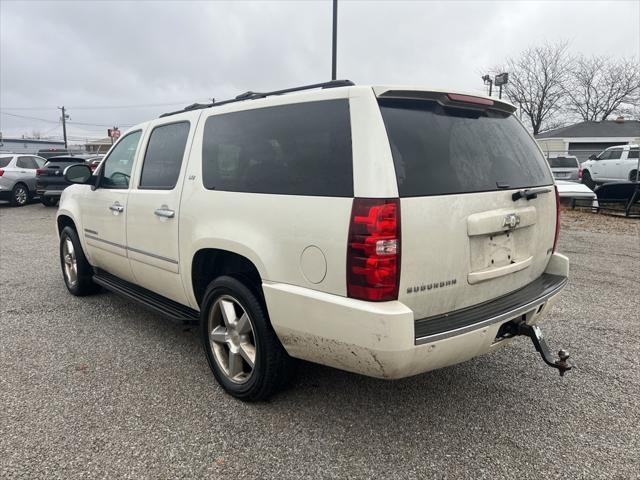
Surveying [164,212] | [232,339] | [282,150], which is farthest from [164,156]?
[232,339]

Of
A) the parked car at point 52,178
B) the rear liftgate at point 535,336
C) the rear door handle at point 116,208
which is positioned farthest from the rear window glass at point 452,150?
the parked car at point 52,178

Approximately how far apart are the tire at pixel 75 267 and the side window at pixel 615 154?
1917 cm

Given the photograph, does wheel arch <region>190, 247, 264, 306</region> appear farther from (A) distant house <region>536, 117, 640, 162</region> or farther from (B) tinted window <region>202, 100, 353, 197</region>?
(A) distant house <region>536, 117, 640, 162</region>

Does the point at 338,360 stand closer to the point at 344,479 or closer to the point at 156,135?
the point at 344,479

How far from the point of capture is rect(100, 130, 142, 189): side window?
419 cm

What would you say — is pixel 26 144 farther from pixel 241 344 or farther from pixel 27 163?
pixel 241 344

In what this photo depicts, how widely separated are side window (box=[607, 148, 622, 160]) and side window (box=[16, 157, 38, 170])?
21.3m

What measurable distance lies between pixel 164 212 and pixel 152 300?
84cm

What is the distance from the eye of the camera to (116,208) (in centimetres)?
412

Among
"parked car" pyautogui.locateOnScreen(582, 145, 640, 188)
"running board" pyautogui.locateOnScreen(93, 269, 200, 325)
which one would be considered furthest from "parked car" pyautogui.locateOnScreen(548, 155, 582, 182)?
"running board" pyautogui.locateOnScreen(93, 269, 200, 325)

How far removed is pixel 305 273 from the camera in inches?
97.1

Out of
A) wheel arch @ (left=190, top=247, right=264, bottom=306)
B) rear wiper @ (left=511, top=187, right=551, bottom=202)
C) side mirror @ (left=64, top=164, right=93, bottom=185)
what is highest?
side mirror @ (left=64, top=164, right=93, bottom=185)

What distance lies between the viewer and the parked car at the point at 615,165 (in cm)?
1741

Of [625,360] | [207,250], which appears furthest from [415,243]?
[625,360]
